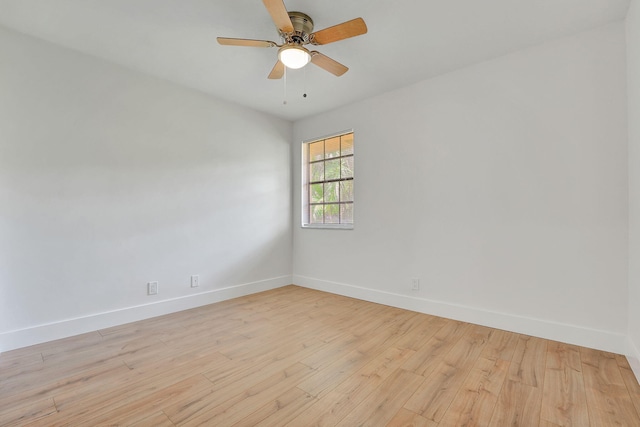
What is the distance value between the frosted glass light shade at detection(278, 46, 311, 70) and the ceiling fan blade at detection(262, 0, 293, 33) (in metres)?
0.14

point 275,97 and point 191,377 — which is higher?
point 275,97

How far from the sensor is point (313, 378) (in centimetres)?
180

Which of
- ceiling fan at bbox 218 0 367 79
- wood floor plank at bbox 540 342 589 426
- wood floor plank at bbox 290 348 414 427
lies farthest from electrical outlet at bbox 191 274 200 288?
wood floor plank at bbox 540 342 589 426

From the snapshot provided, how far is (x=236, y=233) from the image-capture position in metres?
3.67

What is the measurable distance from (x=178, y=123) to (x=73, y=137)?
96cm

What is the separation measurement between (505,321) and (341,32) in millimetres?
2762

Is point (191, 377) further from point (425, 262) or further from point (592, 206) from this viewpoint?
point (592, 206)

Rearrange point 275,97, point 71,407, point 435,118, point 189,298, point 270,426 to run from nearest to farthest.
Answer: point 270,426
point 71,407
point 435,118
point 189,298
point 275,97

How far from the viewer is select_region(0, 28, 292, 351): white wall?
2.26 metres

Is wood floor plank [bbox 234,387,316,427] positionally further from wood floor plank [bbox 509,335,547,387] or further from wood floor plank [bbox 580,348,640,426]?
wood floor plank [bbox 580,348,640,426]

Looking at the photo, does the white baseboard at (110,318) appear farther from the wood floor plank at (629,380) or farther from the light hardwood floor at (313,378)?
the wood floor plank at (629,380)

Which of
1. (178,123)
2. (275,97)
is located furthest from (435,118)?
(178,123)

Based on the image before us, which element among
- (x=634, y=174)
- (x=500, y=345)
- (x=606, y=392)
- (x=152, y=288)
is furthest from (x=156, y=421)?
(x=634, y=174)

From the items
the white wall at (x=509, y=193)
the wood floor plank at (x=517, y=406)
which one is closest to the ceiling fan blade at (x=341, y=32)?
the white wall at (x=509, y=193)
